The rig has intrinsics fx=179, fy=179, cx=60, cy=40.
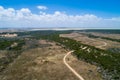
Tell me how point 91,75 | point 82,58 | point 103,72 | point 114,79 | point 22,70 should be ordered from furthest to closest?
point 82,58 < point 22,70 < point 103,72 < point 91,75 < point 114,79

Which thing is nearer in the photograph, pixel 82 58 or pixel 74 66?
pixel 74 66

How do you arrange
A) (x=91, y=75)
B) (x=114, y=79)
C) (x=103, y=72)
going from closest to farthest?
(x=114, y=79)
(x=91, y=75)
(x=103, y=72)

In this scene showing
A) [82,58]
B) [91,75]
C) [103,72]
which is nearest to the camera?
[91,75]

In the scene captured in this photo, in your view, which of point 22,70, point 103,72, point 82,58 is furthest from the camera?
point 82,58

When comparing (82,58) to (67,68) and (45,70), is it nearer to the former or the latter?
(67,68)

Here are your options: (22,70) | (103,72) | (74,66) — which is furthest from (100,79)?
(22,70)

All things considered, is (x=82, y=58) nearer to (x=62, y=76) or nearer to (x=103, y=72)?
(x=103, y=72)

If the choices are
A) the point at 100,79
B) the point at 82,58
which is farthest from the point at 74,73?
the point at 82,58

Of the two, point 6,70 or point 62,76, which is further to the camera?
point 6,70
